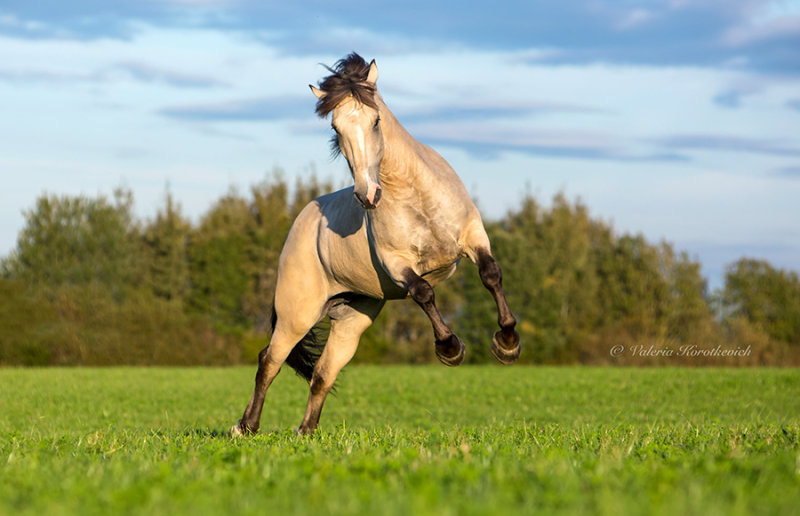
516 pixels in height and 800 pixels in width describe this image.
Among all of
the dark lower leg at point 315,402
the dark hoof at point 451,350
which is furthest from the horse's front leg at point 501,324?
the dark lower leg at point 315,402

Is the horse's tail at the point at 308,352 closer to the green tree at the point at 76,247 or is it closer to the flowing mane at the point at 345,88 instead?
the flowing mane at the point at 345,88

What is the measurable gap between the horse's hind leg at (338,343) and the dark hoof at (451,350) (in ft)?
7.03

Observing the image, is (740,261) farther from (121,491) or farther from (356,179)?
(121,491)

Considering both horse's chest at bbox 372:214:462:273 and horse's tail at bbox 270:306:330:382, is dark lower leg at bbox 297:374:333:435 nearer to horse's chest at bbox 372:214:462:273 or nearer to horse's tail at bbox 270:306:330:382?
horse's tail at bbox 270:306:330:382

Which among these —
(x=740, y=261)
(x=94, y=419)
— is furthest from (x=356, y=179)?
(x=740, y=261)

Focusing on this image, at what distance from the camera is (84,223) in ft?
181

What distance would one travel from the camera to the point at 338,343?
932 cm

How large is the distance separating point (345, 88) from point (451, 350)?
247cm

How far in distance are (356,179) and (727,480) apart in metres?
3.91

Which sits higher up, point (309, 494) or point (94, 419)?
point (309, 494)

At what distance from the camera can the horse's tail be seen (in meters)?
9.89

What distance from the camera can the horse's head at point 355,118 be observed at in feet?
23.0

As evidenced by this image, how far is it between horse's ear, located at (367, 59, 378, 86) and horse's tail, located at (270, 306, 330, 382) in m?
3.55

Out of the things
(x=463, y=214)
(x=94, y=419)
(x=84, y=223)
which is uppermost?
(x=84, y=223)
